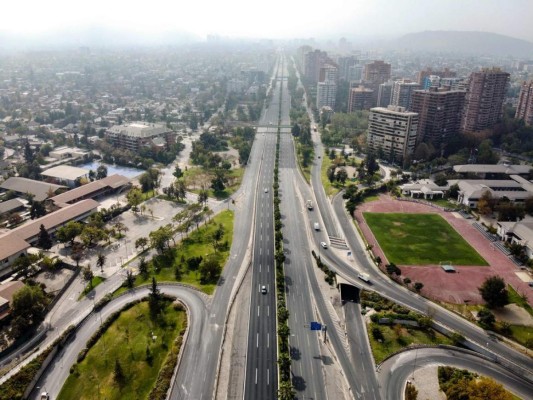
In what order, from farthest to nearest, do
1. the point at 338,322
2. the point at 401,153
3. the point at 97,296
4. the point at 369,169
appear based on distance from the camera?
the point at 401,153 < the point at 369,169 < the point at 97,296 < the point at 338,322

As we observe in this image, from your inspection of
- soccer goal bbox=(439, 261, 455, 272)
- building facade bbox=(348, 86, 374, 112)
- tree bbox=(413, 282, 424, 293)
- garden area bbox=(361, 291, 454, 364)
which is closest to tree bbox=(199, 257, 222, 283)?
garden area bbox=(361, 291, 454, 364)

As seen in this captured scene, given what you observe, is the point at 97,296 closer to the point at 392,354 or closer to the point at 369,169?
the point at 392,354

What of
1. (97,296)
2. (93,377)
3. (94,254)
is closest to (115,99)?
(94,254)

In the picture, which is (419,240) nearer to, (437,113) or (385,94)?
(437,113)

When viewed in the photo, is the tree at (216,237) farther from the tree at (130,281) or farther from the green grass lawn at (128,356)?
the green grass lawn at (128,356)

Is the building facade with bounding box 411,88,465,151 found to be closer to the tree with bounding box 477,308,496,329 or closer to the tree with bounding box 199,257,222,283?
the tree with bounding box 477,308,496,329

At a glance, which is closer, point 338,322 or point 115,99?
point 338,322
